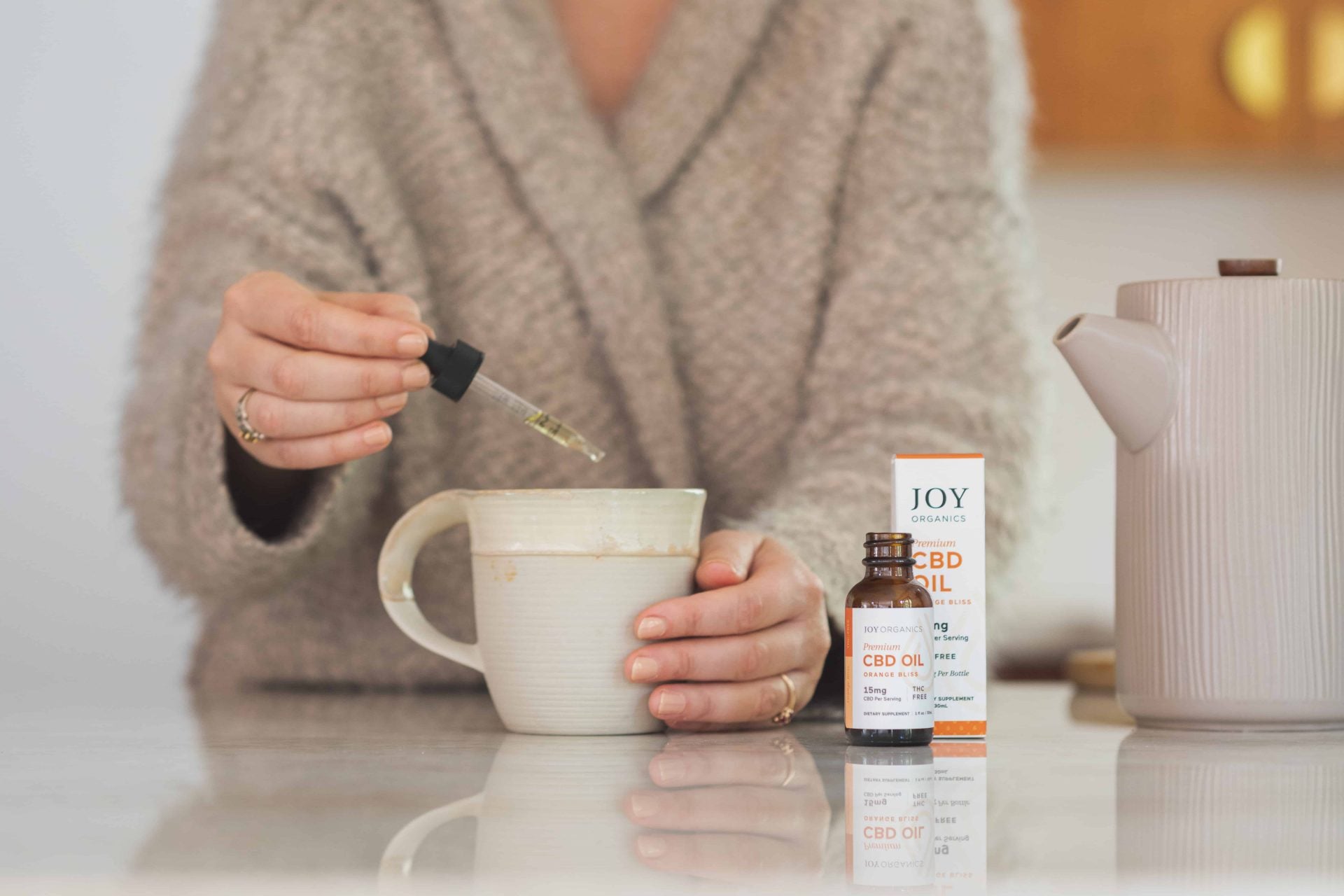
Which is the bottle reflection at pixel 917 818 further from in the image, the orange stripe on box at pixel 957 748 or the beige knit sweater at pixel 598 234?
the beige knit sweater at pixel 598 234

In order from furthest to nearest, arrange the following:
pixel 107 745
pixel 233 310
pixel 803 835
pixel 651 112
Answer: pixel 651 112 < pixel 233 310 < pixel 107 745 < pixel 803 835

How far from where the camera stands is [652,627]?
63 centimetres

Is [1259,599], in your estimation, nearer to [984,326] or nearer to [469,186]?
[984,326]

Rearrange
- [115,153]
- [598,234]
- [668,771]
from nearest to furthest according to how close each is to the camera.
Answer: [668,771] → [598,234] → [115,153]

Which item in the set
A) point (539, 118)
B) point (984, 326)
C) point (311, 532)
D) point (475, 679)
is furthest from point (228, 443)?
point (984, 326)

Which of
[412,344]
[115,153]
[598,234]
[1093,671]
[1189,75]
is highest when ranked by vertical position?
[1189,75]

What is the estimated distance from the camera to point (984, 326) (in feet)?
3.32

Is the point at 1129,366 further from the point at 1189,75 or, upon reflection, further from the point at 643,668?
the point at 1189,75

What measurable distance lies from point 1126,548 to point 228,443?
0.54 metres

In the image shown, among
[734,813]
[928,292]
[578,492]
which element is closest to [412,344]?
[578,492]

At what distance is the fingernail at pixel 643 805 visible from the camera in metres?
0.44

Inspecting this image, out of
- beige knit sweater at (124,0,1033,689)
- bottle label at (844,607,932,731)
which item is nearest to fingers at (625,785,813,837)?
bottle label at (844,607,932,731)

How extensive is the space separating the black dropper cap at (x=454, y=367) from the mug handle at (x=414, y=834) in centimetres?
27

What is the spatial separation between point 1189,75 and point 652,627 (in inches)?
77.1
